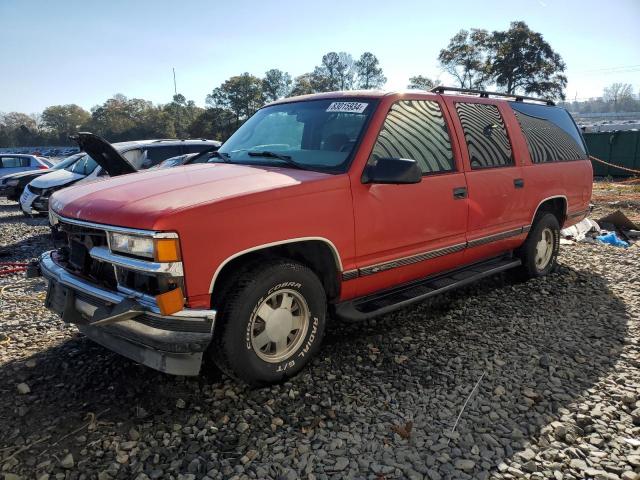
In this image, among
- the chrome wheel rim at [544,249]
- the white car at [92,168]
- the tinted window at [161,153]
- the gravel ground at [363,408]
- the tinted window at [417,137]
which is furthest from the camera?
the tinted window at [161,153]

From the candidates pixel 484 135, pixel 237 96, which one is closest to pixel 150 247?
pixel 484 135

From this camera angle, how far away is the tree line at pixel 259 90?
38.9m

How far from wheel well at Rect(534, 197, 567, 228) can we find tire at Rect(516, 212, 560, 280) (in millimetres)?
88

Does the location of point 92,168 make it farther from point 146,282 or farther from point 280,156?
point 146,282

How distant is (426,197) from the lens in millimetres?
3559

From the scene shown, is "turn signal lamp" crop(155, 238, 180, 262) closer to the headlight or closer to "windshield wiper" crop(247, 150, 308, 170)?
the headlight

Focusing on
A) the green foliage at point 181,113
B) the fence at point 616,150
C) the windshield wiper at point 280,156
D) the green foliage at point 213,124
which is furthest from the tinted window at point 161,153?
the green foliage at point 181,113

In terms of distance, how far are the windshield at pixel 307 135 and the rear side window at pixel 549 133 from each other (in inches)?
87.9

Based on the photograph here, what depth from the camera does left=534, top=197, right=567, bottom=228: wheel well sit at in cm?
516

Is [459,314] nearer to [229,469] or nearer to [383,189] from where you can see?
[383,189]

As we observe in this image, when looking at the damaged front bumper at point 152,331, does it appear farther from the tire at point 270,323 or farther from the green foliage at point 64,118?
the green foliage at point 64,118

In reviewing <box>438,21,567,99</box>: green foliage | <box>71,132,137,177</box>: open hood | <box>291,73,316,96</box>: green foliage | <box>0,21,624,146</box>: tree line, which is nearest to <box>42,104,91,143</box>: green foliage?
<box>0,21,624,146</box>: tree line

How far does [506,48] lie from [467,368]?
41.9 metres

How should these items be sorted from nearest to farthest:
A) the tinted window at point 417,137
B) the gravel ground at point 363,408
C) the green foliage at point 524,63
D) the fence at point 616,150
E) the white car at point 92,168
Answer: the gravel ground at point 363,408 → the tinted window at point 417,137 → the white car at point 92,168 → the fence at point 616,150 → the green foliage at point 524,63
